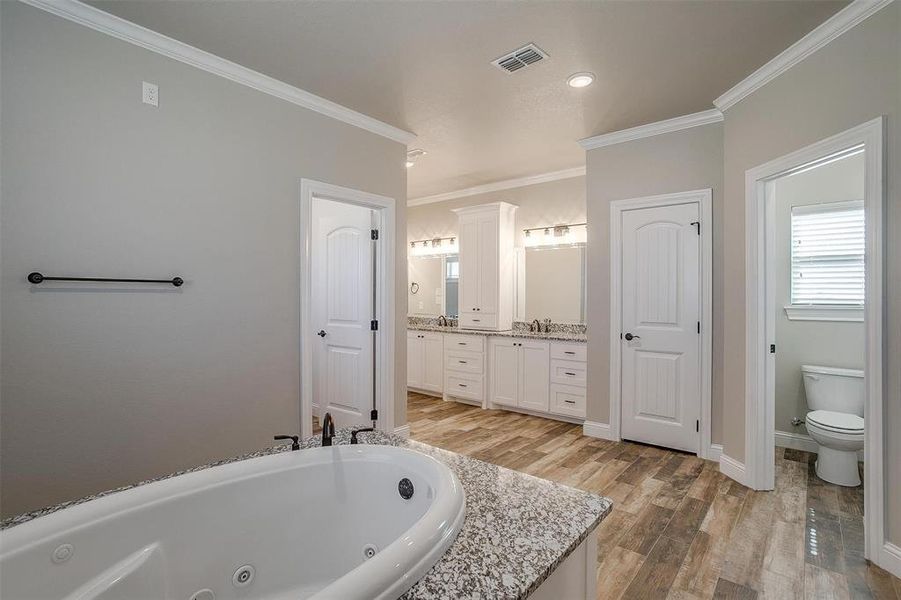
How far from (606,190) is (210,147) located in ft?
9.89

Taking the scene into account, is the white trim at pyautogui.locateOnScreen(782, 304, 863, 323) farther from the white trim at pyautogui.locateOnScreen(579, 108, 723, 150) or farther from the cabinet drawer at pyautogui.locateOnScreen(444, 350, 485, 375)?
the cabinet drawer at pyautogui.locateOnScreen(444, 350, 485, 375)

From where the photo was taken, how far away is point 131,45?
85.9 inches

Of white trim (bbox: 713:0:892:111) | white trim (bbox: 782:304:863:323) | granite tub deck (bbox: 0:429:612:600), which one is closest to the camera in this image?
granite tub deck (bbox: 0:429:612:600)

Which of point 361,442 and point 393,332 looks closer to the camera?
point 361,442

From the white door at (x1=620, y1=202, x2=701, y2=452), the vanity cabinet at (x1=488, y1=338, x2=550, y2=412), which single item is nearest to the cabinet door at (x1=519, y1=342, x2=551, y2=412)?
the vanity cabinet at (x1=488, y1=338, x2=550, y2=412)

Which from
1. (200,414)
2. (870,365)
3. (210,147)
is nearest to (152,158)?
(210,147)

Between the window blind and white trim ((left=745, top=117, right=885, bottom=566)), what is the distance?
1.02 meters

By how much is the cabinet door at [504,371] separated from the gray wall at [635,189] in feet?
3.03

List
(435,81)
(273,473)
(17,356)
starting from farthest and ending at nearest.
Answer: (435,81), (17,356), (273,473)

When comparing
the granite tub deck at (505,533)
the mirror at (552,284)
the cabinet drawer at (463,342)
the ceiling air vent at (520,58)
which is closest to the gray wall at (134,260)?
the granite tub deck at (505,533)

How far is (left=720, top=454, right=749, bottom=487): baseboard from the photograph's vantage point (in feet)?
9.15

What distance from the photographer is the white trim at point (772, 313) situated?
1910mm

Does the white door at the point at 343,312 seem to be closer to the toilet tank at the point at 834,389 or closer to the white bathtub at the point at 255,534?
the white bathtub at the point at 255,534

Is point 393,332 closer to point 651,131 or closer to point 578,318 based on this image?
point 578,318
